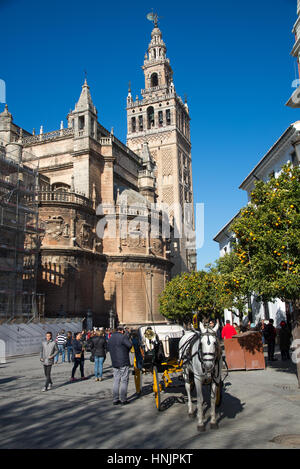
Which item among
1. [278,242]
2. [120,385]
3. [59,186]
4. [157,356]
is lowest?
[120,385]

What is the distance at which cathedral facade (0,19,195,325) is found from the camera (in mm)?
29781

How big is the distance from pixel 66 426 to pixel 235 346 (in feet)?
26.6

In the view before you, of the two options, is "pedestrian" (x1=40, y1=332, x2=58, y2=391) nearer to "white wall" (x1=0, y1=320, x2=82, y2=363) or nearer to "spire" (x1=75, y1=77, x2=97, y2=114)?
"white wall" (x1=0, y1=320, x2=82, y2=363)

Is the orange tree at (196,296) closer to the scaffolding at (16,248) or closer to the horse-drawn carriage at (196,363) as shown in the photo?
the scaffolding at (16,248)

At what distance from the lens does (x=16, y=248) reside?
922 inches

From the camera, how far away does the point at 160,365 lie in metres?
8.52

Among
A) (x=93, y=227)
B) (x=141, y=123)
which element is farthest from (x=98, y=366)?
(x=141, y=123)

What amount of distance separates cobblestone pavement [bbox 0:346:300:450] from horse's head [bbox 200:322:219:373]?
101cm

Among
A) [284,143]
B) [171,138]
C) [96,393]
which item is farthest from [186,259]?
[96,393]

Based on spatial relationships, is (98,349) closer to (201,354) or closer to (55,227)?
(201,354)

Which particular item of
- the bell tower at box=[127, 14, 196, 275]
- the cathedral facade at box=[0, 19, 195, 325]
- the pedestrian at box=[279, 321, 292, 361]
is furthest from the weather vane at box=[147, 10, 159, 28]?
the pedestrian at box=[279, 321, 292, 361]

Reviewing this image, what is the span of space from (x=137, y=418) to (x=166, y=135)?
183ft

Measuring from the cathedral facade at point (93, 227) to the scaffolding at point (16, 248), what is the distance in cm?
161
